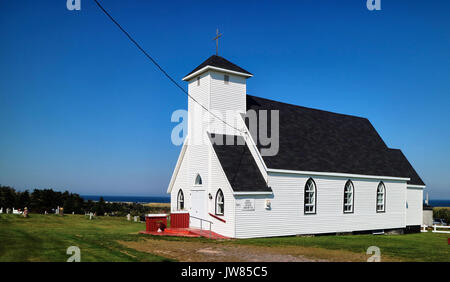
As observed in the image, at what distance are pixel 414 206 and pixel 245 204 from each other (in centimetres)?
1970

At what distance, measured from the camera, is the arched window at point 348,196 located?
25739 millimetres

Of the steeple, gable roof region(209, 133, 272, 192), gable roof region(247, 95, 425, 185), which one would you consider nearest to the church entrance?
gable roof region(209, 133, 272, 192)

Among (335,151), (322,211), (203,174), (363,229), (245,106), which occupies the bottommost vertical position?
(363,229)

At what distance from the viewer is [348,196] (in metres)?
26.0

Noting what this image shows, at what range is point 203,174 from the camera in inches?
915

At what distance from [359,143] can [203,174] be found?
15.2 m

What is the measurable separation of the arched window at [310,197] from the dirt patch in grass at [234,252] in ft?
22.7

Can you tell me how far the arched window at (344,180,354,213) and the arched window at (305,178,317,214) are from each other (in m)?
3.54

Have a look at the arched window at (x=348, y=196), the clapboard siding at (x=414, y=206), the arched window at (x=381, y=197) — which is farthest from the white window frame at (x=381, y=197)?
the clapboard siding at (x=414, y=206)

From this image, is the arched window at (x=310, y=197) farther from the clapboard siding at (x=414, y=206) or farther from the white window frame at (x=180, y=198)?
the clapboard siding at (x=414, y=206)
